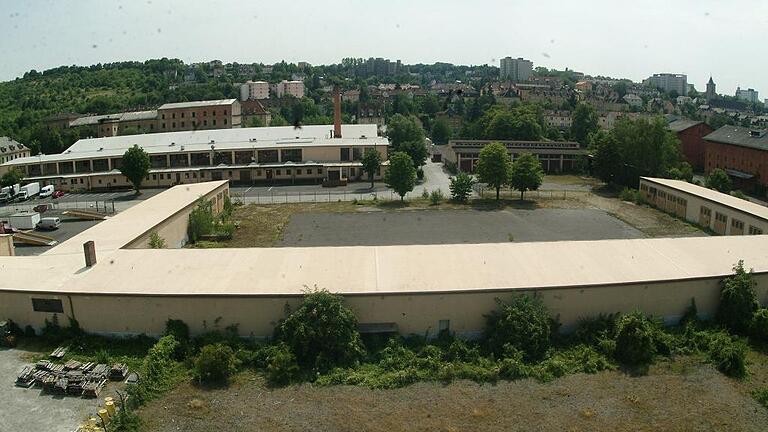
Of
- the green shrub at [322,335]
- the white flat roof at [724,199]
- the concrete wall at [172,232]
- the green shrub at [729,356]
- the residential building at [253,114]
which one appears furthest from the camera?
the residential building at [253,114]

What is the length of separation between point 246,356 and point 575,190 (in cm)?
1956

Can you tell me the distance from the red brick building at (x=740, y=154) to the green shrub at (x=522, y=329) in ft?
66.8

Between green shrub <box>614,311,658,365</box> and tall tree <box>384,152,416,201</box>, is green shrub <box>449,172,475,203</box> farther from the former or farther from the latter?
green shrub <box>614,311,658,365</box>

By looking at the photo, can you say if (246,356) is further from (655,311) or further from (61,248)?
(655,311)

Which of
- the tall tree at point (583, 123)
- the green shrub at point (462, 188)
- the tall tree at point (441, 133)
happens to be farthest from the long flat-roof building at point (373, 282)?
the tall tree at point (441, 133)

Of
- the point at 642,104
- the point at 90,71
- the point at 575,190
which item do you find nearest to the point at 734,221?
the point at 575,190

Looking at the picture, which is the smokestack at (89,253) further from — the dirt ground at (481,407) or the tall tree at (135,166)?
the tall tree at (135,166)

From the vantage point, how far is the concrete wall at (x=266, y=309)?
9.38m

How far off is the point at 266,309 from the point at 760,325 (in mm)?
8138

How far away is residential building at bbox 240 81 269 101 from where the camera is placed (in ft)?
208

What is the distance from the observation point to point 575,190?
25.1 meters

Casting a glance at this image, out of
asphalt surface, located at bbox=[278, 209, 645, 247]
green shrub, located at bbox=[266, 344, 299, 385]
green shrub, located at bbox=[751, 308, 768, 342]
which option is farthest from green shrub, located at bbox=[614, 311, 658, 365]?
asphalt surface, located at bbox=[278, 209, 645, 247]

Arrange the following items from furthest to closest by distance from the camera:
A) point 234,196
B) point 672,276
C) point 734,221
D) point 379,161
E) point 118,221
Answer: point 379,161 → point 234,196 → point 734,221 → point 118,221 → point 672,276

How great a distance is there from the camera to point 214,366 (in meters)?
8.36
